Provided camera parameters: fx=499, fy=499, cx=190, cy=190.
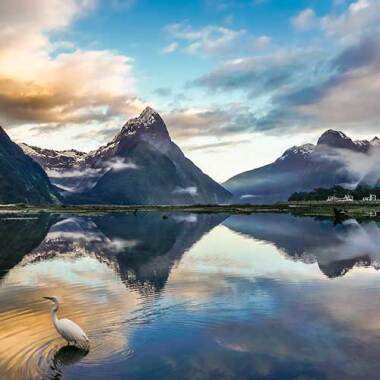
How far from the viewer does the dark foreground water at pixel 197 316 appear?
20.4m

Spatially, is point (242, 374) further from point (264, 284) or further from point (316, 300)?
point (264, 284)

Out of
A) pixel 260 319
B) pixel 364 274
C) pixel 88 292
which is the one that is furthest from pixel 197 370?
pixel 364 274

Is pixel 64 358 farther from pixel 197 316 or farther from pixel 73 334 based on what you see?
pixel 197 316

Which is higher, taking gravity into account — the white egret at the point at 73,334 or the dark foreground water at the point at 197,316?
the white egret at the point at 73,334

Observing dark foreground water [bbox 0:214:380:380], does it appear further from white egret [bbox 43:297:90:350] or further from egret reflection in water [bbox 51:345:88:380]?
white egret [bbox 43:297:90:350]

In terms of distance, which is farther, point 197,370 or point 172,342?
point 172,342

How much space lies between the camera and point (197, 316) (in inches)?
1112

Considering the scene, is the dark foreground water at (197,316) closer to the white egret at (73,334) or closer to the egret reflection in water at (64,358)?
the egret reflection in water at (64,358)

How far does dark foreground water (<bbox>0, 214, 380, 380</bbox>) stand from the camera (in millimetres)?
20375

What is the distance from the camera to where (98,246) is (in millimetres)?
72188

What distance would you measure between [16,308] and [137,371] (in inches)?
562

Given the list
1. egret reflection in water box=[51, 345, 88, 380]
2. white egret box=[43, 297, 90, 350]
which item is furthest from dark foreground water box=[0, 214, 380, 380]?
white egret box=[43, 297, 90, 350]

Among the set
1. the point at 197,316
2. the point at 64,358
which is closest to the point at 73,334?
the point at 64,358

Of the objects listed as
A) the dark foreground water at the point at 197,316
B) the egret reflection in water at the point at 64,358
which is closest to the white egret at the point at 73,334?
the egret reflection in water at the point at 64,358
